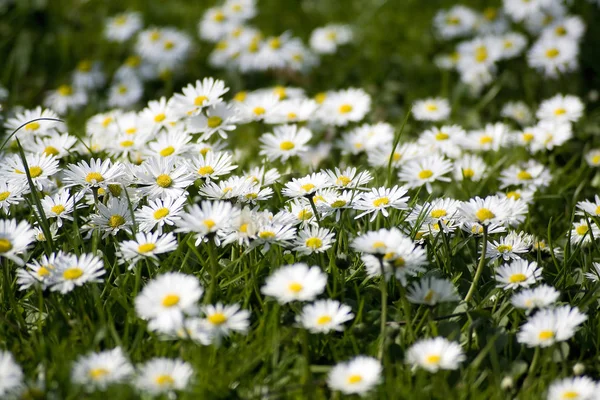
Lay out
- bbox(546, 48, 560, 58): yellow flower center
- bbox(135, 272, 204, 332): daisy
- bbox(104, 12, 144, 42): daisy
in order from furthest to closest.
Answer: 1. bbox(104, 12, 144, 42): daisy
2. bbox(546, 48, 560, 58): yellow flower center
3. bbox(135, 272, 204, 332): daisy

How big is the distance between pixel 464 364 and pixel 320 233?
0.56m

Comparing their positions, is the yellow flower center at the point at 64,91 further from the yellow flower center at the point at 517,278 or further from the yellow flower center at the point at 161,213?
the yellow flower center at the point at 517,278

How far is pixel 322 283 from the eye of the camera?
188 cm

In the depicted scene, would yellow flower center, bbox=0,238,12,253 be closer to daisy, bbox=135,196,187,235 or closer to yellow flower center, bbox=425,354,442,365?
daisy, bbox=135,196,187,235

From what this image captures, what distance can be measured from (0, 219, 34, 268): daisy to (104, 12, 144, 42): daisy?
9.54 feet

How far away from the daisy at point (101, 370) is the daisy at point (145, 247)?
0.32m

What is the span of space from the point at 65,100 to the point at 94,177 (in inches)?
82.0

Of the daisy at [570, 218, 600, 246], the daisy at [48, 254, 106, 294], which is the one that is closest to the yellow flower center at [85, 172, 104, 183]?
the daisy at [48, 254, 106, 294]

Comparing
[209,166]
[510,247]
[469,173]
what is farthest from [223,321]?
[469,173]

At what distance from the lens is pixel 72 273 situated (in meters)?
2.00

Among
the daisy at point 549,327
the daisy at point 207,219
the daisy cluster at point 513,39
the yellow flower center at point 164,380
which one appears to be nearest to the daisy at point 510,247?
the daisy at point 549,327

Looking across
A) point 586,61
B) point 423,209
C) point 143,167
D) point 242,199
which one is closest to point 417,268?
point 423,209

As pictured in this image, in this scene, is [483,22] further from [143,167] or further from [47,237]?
[47,237]

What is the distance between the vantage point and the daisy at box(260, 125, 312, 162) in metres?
Result: 2.86
